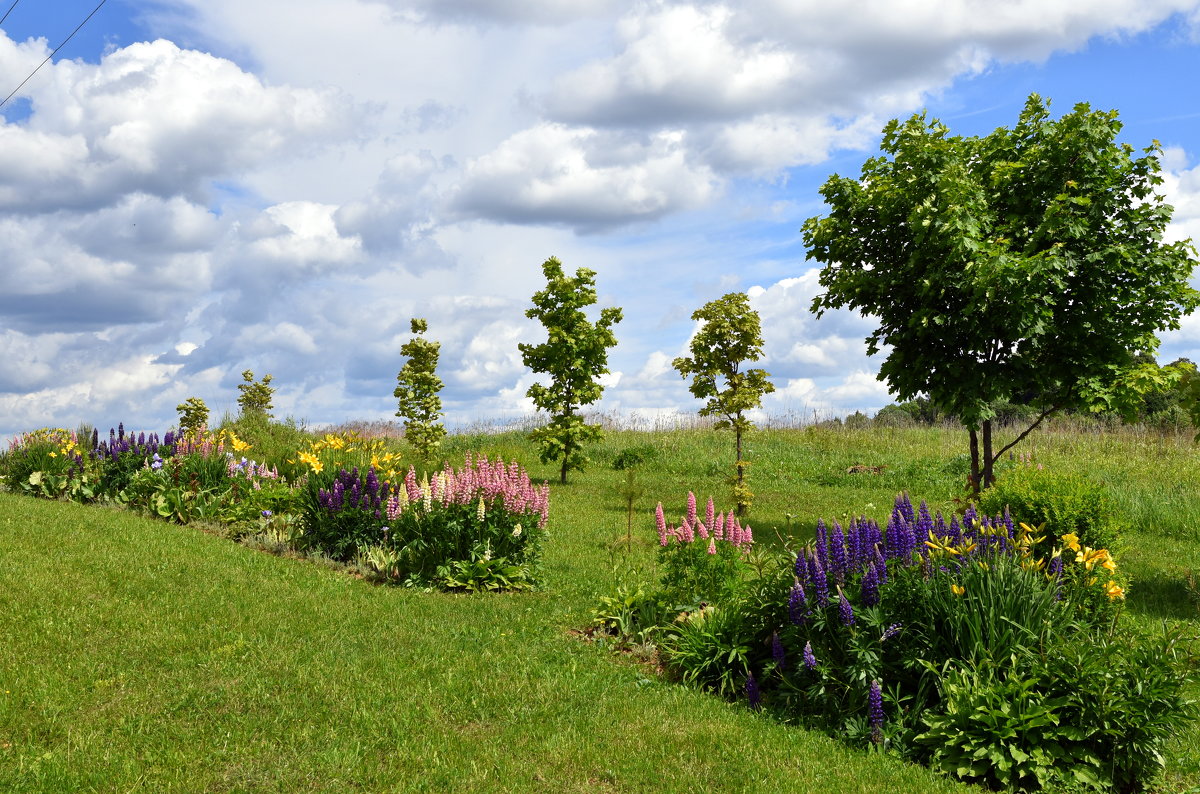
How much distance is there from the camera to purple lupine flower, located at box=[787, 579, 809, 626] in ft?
19.8

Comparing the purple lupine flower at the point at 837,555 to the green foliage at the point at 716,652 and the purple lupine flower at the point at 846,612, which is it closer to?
the purple lupine flower at the point at 846,612

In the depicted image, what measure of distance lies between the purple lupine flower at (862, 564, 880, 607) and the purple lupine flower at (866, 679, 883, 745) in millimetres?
519

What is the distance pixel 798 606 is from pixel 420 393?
20.0 m

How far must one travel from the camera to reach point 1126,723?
531 cm

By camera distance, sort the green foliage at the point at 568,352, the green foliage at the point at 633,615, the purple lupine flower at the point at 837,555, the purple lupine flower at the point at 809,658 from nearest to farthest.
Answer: the purple lupine flower at the point at 809,658 → the purple lupine flower at the point at 837,555 → the green foliage at the point at 633,615 → the green foliage at the point at 568,352

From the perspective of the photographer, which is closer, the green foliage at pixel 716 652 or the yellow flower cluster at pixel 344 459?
the green foliage at pixel 716 652

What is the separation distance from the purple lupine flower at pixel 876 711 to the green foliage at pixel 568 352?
56.3ft

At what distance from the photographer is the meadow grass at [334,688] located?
17.4ft

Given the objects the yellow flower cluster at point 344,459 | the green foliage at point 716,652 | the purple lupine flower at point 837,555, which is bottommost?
the green foliage at point 716,652

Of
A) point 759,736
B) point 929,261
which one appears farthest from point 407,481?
point 929,261

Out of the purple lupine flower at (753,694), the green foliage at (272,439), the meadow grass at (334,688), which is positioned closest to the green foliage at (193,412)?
the green foliage at (272,439)

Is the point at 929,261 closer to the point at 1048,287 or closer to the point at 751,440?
the point at 1048,287

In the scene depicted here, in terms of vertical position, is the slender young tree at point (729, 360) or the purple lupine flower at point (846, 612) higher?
the slender young tree at point (729, 360)

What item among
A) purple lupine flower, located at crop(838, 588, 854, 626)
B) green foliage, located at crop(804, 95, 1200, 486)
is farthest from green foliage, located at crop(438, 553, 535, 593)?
green foliage, located at crop(804, 95, 1200, 486)
